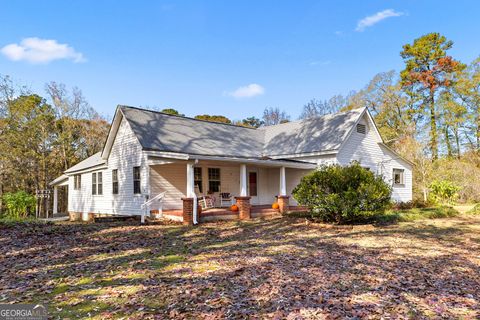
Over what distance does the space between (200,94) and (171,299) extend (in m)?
28.4

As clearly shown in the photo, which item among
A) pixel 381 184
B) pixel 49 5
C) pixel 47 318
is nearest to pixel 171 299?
pixel 47 318

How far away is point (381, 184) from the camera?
39.5 ft

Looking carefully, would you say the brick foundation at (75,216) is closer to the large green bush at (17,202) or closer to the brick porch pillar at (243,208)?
the large green bush at (17,202)

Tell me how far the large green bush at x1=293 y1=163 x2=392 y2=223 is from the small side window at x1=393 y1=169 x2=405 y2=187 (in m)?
9.16

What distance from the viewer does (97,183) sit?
62.7ft

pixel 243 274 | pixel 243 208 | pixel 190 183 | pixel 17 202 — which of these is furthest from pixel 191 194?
pixel 17 202

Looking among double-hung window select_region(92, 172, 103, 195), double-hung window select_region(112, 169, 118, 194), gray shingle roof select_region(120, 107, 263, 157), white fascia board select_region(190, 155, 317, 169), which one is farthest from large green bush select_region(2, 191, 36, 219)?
white fascia board select_region(190, 155, 317, 169)

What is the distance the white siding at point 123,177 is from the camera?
1534 cm

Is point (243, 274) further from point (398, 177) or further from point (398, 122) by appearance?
point (398, 122)

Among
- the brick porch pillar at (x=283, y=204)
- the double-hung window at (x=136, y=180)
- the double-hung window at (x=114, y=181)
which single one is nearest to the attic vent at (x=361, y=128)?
the brick porch pillar at (x=283, y=204)

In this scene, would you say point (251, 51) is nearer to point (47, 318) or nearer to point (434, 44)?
point (434, 44)

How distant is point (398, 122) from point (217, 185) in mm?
22385

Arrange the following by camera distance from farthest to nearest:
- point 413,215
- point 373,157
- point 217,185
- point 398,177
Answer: point 398,177 < point 373,157 < point 217,185 < point 413,215

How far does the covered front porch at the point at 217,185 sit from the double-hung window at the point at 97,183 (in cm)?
558
